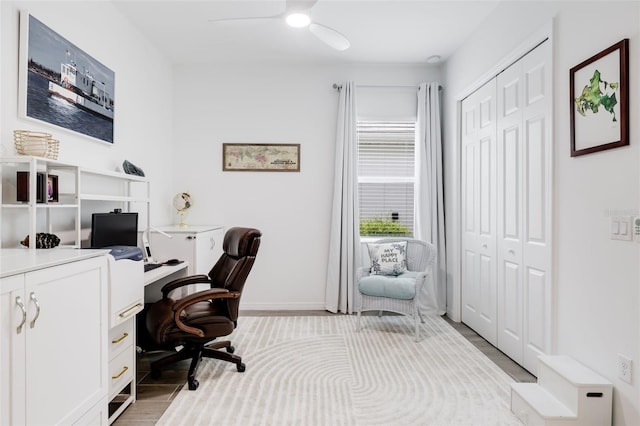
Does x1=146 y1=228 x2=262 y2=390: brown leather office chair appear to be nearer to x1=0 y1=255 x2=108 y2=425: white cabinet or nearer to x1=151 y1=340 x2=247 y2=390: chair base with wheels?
x1=151 y1=340 x2=247 y2=390: chair base with wheels

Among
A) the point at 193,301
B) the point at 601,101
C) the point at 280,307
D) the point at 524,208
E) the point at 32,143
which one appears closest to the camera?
the point at 601,101

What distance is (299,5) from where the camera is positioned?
2473mm

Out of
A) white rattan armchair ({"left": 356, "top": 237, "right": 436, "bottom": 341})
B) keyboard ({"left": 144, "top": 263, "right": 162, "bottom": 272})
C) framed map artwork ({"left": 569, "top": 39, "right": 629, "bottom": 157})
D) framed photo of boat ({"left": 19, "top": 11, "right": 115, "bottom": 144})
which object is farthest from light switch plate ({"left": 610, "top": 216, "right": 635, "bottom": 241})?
framed photo of boat ({"left": 19, "top": 11, "right": 115, "bottom": 144})

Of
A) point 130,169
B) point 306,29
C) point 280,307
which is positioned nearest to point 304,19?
point 306,29

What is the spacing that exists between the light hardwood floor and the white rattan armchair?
0.60 metres

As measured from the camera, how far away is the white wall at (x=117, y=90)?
7.04 feet

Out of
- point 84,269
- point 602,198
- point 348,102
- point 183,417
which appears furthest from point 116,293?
point 348,102

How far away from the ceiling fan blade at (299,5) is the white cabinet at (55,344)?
1.89 metres

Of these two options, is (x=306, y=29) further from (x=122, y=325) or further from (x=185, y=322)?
(x=122, y=325)

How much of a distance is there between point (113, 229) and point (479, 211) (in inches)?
122

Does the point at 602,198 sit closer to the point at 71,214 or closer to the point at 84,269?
the point at 84,269

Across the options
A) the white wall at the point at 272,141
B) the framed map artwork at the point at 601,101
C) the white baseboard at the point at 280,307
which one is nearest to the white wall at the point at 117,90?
the white wall at the point at 272,141

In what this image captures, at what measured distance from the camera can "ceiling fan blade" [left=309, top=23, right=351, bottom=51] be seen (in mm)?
2731

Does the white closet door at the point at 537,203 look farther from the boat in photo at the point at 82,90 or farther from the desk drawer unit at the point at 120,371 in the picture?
the boat in photo at the point at 82,90
